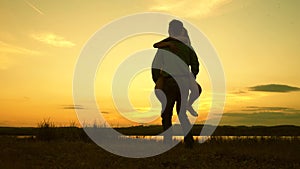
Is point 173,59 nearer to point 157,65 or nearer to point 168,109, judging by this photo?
point 157,65

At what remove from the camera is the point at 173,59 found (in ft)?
43.2

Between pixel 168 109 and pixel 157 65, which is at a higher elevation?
pixel 157 65

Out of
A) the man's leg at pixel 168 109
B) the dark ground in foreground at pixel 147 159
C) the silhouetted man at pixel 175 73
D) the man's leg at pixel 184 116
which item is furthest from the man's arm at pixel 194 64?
the dark ground in foreground at pixel 147 159

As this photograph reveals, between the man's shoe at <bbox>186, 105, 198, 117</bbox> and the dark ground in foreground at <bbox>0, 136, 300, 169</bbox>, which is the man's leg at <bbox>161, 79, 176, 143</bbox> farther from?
the dark ground in foreground at <bbox>0, 136, 300, 169</bbox>

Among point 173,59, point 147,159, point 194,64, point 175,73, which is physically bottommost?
point 147,159

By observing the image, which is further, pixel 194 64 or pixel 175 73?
pixel 194 64

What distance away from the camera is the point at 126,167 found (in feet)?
28.7

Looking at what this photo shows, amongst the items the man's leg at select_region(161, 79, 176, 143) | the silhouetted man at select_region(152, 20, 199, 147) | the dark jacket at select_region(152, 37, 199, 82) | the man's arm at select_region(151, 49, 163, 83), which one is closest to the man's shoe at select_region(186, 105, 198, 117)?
the silhouetted man at select_region(152, 20, 199, 147)

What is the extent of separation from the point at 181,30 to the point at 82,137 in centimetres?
650

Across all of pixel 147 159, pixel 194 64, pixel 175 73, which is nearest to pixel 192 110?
pixel 175 73

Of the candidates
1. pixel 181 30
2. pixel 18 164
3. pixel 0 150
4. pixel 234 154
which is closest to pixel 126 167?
pixel 18 164

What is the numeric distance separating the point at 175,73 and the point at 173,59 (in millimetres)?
415

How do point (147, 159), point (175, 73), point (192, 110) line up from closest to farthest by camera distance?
point (147, 159), point (175, 73), point (192, 110)

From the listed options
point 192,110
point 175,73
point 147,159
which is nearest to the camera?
point 147,159
